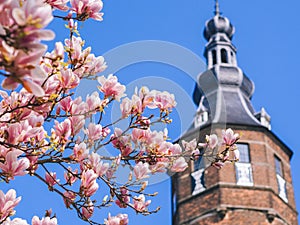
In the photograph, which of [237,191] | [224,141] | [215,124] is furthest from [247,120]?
[224,141]

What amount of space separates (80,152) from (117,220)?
445 mm

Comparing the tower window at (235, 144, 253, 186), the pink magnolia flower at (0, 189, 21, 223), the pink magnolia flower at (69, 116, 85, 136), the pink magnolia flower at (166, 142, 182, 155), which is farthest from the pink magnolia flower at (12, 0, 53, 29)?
the tower window at (235, 144, 253, 186)

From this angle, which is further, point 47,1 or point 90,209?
point 90,209

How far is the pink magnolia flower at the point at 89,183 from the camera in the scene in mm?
2779

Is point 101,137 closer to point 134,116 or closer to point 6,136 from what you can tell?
point 134,116

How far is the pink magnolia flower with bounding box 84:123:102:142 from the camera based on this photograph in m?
3.02

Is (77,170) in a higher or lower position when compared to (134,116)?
lower

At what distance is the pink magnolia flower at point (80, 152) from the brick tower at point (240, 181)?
16.1m

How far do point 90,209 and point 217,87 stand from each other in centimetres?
2305

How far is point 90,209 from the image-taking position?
3102 millimetres

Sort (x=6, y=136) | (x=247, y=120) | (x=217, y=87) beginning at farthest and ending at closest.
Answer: (x=217, y=87), (x=247, y=120), (x=6, y=136)

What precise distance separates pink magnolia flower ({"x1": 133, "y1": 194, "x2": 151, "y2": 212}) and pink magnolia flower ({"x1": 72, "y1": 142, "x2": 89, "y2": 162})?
1.79 ft

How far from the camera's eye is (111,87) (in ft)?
9.86

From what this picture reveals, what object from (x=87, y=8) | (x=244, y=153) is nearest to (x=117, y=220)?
(x=87, y=8)
